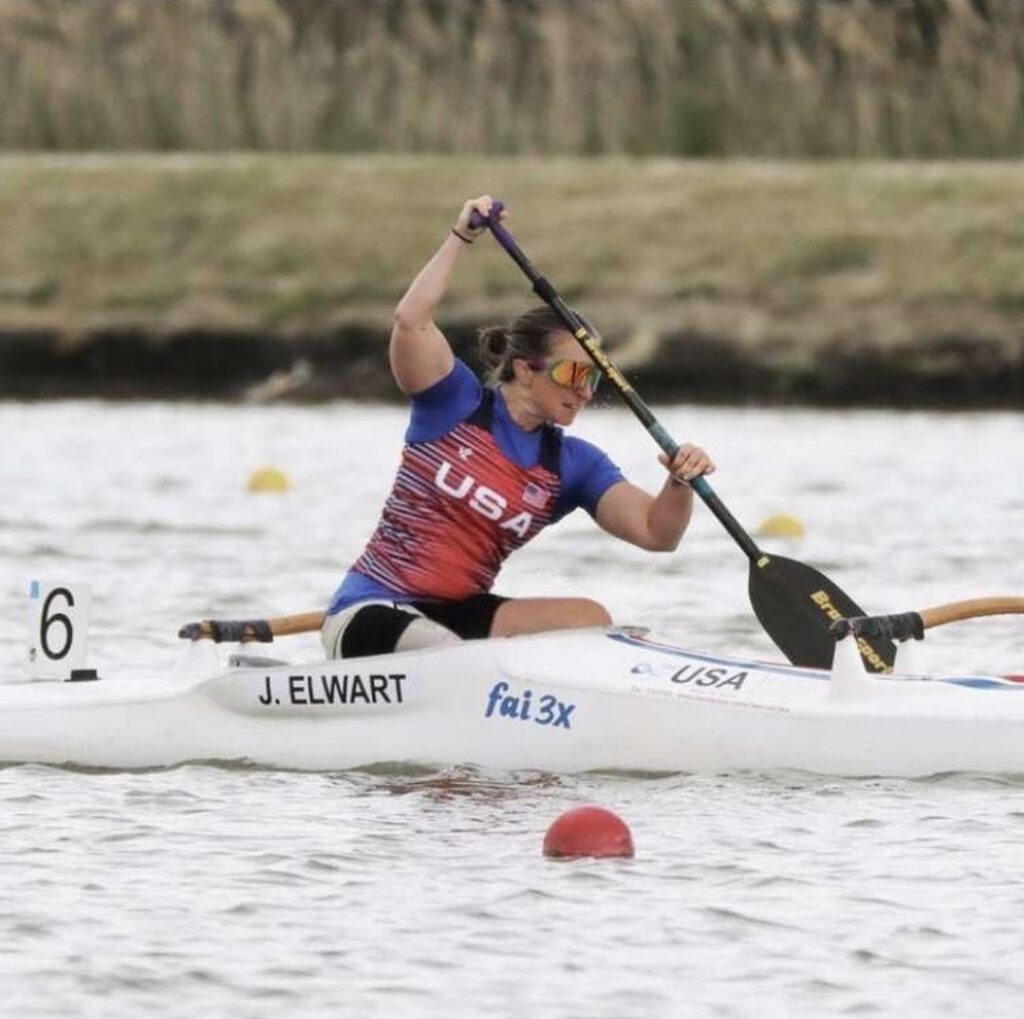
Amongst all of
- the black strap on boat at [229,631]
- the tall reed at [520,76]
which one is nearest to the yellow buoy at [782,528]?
the black strap on boat at [229,631]

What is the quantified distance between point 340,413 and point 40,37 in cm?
605

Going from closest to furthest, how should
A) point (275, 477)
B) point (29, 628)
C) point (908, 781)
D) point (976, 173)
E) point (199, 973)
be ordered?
point (199, 973) < point (908, 781) < point (29, 628) < point (275, 477) < point (976, 173)

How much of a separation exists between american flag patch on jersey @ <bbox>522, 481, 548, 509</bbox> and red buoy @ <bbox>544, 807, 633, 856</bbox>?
5.19 feet

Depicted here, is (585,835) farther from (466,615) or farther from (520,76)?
(520,76)

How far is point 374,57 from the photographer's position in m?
32.2

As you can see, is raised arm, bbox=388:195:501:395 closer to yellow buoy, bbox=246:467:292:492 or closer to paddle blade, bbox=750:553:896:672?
paddle blade, bbox=750:553:896:672

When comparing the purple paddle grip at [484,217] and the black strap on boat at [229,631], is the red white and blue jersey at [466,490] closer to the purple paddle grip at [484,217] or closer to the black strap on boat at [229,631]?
the black strap on boat at [229,631]

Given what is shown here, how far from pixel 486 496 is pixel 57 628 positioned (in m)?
1.44

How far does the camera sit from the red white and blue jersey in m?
10.5

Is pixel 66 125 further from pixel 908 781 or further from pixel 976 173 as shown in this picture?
pixel 908 781

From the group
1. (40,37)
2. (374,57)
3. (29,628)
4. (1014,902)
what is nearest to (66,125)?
(40,37)

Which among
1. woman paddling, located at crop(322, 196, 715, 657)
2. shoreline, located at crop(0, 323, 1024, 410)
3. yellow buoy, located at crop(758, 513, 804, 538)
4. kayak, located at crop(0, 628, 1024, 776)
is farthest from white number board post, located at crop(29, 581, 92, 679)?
shoreline, located at crop(0, 323, 1024, 410)

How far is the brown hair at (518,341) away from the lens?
10.5m

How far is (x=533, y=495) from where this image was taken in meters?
10.6
